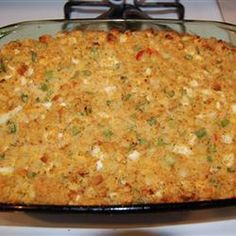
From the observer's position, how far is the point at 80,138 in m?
1.28

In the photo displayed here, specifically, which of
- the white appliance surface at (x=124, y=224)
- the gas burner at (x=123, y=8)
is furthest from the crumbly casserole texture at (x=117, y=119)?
the gas burner at (x=123, y=8)

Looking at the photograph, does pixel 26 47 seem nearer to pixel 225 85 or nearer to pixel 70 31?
pixel 70 31

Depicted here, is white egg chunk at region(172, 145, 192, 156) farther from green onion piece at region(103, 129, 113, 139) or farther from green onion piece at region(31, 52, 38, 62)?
green onion piece at region(31, 52, 38, 62)

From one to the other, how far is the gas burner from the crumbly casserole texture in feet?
0.98

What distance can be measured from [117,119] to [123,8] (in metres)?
0.71

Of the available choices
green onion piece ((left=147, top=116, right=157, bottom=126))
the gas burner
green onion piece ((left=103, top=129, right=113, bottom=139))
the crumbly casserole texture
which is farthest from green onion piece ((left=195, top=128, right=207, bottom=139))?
the gas burner

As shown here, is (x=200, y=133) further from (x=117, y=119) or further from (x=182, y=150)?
(x=117, y=119)

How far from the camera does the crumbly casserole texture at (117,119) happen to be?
1.19 metres

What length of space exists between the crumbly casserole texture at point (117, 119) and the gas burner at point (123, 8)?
30cm

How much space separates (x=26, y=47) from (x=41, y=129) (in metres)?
0.39

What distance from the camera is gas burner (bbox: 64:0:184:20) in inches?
71.3

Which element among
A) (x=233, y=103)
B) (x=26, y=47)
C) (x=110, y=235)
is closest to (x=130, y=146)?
(x=110, y=235)

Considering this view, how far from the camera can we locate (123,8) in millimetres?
1813

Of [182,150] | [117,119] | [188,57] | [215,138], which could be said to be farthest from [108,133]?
[188,57]
